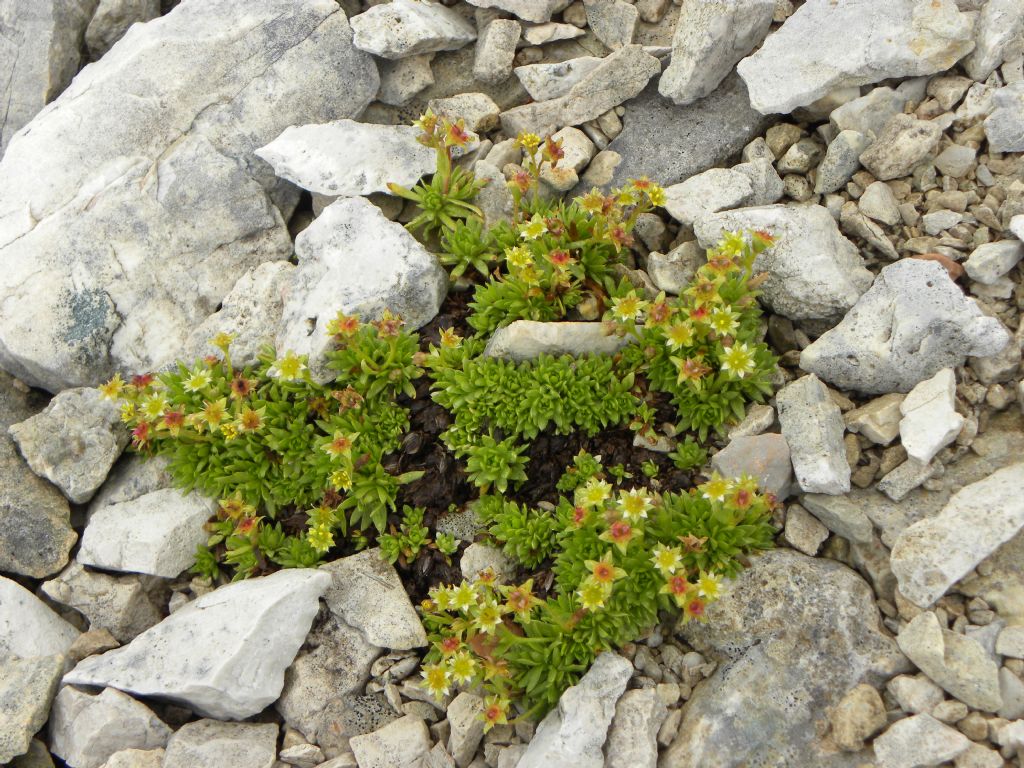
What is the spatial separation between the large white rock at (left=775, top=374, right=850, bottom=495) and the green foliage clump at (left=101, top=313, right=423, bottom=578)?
99.0 inches

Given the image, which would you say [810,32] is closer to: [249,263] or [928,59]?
[928,59]

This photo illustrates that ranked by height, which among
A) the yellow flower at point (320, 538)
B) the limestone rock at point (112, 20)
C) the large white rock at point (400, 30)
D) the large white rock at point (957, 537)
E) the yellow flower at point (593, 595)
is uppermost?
the limestone rock at point (112, 20)

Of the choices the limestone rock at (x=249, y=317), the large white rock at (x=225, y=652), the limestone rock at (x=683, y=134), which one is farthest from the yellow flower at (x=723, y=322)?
the limestone rock at (x=249, y=317)

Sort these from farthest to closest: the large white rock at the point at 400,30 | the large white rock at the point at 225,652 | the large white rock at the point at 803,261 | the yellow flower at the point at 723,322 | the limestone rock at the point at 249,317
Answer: the large white rock at the point at 400,30
the limestone rock at the point at 249,317
the large white rock at the point at 803,261
the yellow flower at the point at 723,322
the large white rock at the point at 225,652

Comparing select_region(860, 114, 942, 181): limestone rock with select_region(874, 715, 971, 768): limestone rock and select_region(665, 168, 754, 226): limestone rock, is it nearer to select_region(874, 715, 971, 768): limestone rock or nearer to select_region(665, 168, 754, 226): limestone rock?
select_region(665, 168, 754, 226): limestone rock

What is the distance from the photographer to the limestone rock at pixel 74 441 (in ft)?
20.1

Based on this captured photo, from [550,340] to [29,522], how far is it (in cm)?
385

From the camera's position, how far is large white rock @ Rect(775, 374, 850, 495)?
5176mm

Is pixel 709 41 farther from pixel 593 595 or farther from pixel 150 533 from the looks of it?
pixel 150 533

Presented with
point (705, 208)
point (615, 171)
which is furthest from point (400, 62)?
point (705, 208)

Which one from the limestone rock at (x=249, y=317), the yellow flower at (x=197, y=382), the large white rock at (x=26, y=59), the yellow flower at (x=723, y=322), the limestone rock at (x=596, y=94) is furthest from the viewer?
the large white rock at (x=26, y=59)

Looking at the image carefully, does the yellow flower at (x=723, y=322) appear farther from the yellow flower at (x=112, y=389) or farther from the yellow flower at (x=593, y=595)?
the yellow flower at (x=112, y=389)

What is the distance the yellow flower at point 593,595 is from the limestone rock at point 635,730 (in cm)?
57

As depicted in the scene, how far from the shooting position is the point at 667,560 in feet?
16.0
